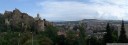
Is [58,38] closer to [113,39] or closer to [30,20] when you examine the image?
[113,39]

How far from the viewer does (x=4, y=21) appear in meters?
110

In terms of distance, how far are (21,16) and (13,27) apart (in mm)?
15315

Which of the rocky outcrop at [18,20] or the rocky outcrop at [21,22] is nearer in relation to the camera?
the rocky outcrop at [21,22]

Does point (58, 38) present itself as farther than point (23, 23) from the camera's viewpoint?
No

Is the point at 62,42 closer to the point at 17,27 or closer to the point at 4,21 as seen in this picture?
the point at 17,27

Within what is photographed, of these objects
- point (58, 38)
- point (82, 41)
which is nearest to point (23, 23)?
point (58, 38)

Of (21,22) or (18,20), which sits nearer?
(21,22)

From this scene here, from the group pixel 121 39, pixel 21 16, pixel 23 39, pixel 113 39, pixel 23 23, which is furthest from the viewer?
pixel 21 16

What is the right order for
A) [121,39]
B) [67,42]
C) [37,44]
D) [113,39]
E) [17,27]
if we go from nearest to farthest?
[37,44]
[121,39]
[113,39]
[67,42]
[17,27]

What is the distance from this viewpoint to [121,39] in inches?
2030

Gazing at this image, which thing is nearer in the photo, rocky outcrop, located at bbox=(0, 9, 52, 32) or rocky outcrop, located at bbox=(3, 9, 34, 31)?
rocky outcrop, located at bbox=(0, 9, 52, 32)

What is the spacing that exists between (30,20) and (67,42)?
172ft

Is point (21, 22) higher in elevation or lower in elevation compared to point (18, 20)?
lower

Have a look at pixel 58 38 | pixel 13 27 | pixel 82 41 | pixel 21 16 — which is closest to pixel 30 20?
pixel 21 16
